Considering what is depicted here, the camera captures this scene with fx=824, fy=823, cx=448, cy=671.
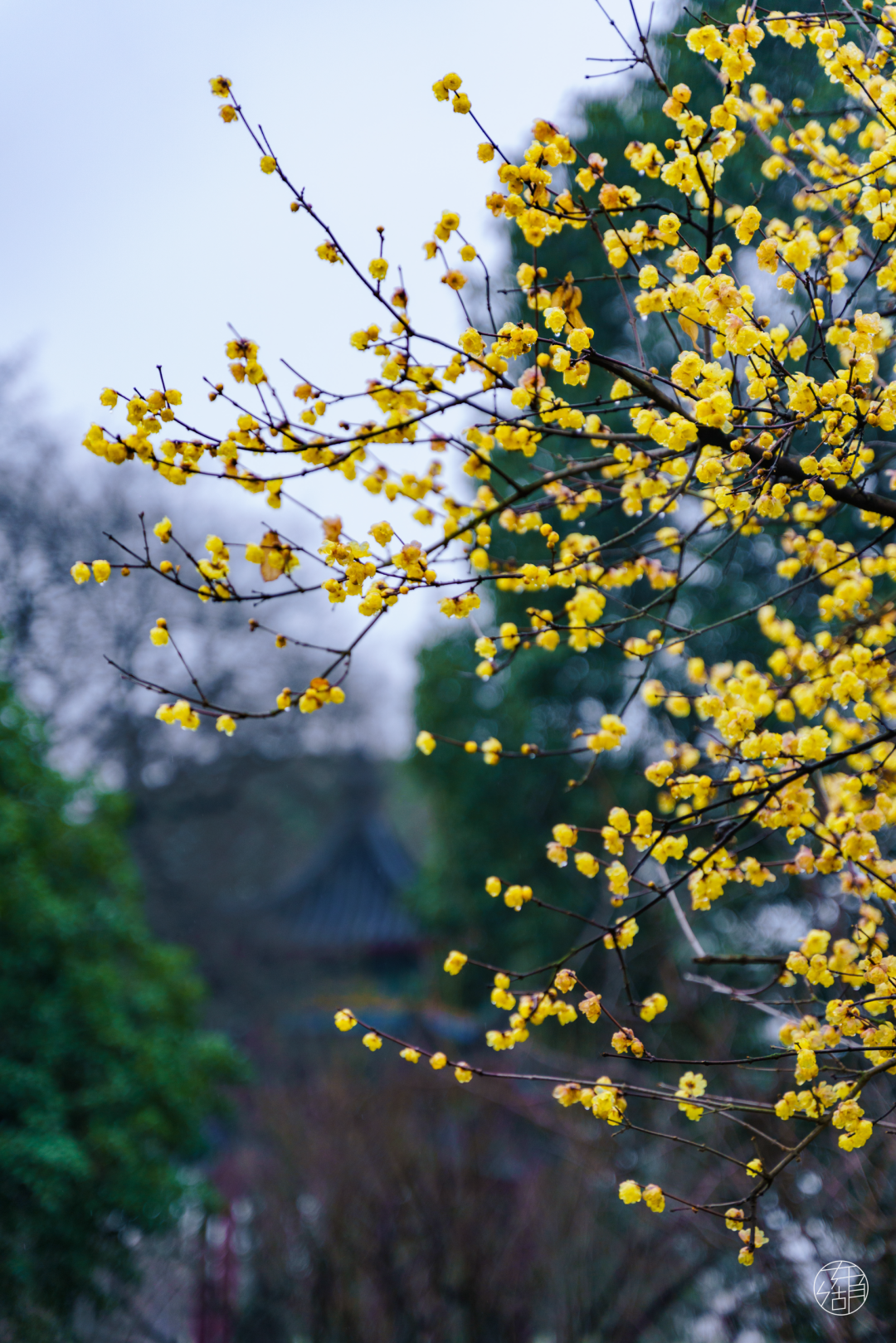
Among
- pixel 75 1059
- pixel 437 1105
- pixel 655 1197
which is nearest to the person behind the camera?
pixel 655 1197

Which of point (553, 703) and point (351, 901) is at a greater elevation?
point (553, 703)

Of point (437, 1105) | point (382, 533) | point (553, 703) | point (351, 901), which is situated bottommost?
point (437, 1105)

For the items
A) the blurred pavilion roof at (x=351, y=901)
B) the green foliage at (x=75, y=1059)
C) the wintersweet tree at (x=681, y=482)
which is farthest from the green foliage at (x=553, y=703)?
the wintersweet tree at (x=681, y=482)

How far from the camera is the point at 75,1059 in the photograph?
4203 millimetres

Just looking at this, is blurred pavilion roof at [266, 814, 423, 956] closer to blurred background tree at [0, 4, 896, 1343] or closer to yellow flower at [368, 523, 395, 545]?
blurred background tree at [0, 4, 896, 1343]

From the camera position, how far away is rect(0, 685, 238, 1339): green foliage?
364 cm

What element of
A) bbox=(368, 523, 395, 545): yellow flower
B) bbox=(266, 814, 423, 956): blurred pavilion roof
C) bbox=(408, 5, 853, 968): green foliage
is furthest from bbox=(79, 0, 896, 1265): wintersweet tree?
bbox=(266, 814, 423, 956): blurred pavilion roof

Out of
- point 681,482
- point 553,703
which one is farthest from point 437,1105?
point 681,482

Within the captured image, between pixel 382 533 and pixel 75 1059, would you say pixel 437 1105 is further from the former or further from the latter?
pixel 382 533

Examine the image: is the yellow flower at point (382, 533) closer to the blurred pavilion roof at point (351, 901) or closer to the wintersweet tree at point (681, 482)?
the wintersweet tree at point (681, 482)

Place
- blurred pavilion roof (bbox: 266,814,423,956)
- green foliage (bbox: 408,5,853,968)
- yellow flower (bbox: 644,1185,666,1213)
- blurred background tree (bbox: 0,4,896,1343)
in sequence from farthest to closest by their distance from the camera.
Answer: blurred pavilion roof (bbox: 266,814,423,956) → green foliage (bbox: 408,5,853,968) → blurred background tree (bbox: 0,4,896,1343) → yellow flower (bbox: 644,1185,666,1213)

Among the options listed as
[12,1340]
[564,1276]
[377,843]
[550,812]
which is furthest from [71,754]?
[564,1276]

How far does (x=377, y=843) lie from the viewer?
31.7 ft

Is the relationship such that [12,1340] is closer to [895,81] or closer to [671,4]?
[895,81]
